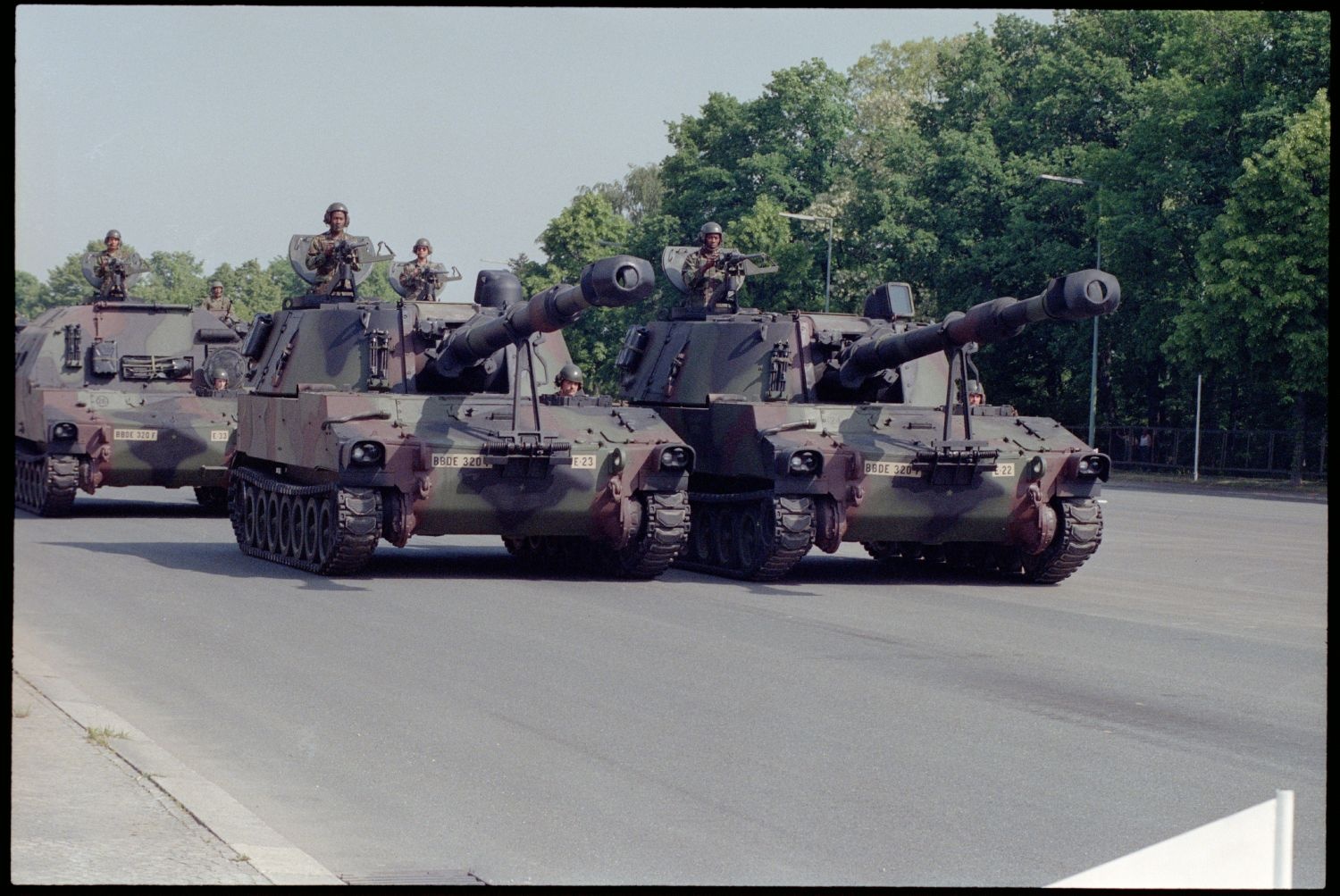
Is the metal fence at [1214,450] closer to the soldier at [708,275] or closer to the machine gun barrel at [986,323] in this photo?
the soldier at [708,275]

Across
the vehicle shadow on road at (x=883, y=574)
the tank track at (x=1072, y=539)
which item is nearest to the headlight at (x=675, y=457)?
the vehicle shadow on road at (x=883, y=574)

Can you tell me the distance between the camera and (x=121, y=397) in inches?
944

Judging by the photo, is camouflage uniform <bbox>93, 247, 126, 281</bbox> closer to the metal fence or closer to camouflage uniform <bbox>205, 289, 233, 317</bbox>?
camouflage uniform <bbox>205, 289, 233, 317</bbox>

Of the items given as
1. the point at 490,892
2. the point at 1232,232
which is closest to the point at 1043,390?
the point at 1232,232

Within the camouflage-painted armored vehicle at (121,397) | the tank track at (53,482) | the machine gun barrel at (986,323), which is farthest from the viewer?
the camouflage-painted armored vehicle at (121,397)

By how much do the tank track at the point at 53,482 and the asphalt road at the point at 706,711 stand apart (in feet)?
17.5

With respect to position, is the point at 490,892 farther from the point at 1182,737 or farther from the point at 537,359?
the point at 537,359

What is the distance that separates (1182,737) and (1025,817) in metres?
2.16

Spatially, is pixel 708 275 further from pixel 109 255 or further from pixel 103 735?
pixel 103 735

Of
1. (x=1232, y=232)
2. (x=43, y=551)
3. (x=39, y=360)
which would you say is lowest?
(x=43, y=551)

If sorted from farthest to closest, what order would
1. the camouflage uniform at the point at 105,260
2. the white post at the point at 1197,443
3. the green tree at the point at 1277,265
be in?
the white post at the point at 1197,443, the green tree at the point at 1277,265, the camouflage uniform at the point at 105,260

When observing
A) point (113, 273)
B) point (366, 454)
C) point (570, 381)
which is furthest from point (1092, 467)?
point (113, 273)

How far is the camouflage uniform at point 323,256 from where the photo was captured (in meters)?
19.7

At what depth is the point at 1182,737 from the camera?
31.0 feet
